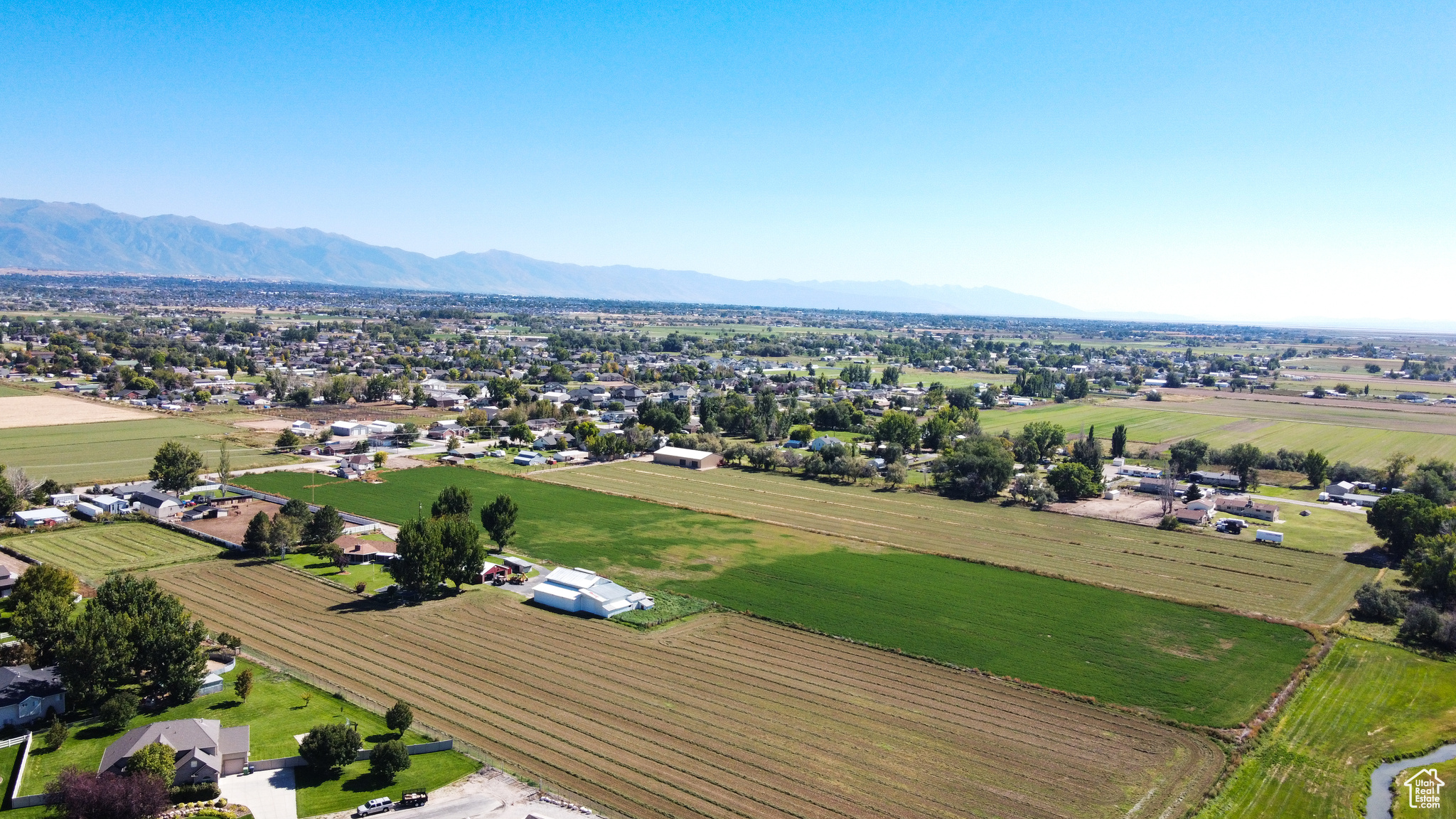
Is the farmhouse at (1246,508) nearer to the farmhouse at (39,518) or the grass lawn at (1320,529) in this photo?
the grass lawn at (1320,529)

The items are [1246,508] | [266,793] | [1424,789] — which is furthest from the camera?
[1246,508]

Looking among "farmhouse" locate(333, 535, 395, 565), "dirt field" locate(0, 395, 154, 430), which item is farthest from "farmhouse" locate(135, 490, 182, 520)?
"dirt field" locate(0, 395, 154, 430)

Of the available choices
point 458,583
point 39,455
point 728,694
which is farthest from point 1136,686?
point 39,455

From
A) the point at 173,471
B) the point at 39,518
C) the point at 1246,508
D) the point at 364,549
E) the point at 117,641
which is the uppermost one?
the point at 1246,508

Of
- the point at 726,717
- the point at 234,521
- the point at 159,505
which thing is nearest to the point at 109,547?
the point at 159,505

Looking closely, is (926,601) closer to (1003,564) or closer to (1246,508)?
(1003,564)

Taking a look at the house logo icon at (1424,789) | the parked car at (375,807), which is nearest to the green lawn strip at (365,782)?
the parked car at (375,807)
